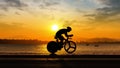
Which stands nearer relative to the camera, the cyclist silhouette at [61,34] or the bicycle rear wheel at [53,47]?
the cyclist silhouette at [61,34]

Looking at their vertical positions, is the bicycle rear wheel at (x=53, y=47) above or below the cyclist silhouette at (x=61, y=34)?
below

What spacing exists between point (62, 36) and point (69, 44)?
0.96 m

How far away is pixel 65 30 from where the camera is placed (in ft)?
89.6

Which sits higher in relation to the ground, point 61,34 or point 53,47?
point 61,34

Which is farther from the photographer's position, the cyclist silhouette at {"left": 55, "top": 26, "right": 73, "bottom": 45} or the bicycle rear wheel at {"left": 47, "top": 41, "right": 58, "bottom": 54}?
the bicycle rear wheel at {"left": 47, "top": 41, "right": 58, "bottom": 54}

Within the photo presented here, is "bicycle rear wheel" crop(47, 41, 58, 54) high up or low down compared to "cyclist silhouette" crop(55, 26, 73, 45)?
down

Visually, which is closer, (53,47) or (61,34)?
(61,34)
